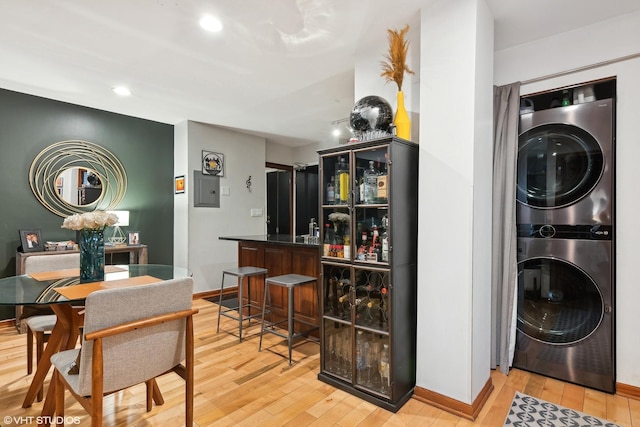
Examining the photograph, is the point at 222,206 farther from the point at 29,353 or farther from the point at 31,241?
the point at 29,353

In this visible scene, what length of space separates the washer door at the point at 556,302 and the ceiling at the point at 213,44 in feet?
5.67

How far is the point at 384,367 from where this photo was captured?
2156 millimetres

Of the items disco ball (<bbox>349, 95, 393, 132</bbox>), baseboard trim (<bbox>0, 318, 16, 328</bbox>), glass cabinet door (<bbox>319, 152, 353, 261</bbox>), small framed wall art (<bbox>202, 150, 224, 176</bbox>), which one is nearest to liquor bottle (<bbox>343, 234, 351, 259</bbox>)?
glass cabinet door (<bbox>319, 152, 353, 261</bbox>)

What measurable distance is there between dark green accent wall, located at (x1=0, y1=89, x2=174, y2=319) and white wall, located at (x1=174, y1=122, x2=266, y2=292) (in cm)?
30

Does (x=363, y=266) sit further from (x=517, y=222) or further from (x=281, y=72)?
(x=281, y=72)

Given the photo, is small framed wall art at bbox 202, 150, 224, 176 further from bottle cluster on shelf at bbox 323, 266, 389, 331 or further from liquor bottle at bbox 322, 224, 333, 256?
bottle cluster on shelf at bbox 323, 266, 389, 331

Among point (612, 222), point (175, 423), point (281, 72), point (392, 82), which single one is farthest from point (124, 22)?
point (612, 222)

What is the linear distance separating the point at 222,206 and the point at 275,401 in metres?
3.47

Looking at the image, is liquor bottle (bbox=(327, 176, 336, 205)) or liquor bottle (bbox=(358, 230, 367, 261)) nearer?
liquor bottle (bbox=(358, 230, 367, 261))

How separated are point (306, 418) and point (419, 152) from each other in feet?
5.96

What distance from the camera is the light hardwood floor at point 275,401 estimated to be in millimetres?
1955

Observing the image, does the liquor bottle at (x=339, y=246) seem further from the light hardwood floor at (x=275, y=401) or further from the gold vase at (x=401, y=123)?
the light hardwood floor at (x=275, y=401)

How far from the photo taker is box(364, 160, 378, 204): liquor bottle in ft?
7.21

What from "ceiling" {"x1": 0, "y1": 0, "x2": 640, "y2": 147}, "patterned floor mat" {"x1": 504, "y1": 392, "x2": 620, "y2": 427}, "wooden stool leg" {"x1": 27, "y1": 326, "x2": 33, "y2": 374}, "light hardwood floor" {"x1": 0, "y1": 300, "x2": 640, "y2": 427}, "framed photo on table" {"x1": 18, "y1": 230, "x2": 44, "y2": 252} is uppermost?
"ceiling" {"x1": 0, "y1": 0, "x2": 640, "y2": 147}
